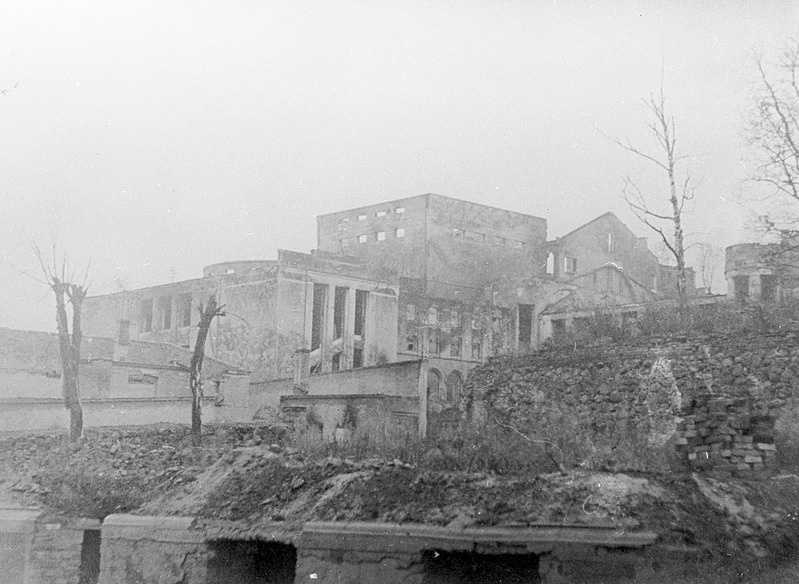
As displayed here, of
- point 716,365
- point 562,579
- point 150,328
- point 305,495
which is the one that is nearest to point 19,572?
point 305,495

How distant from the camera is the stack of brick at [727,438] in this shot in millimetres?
7152

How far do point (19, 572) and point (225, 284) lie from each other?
55.2ft

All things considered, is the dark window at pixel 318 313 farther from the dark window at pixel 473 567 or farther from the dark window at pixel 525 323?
the dark window at pixel 473 567

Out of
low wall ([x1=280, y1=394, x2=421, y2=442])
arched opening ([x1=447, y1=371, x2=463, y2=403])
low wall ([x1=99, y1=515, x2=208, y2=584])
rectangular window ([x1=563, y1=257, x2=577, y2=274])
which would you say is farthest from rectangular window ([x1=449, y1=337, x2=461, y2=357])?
→ low wall ([x1=99, y1=515, x2=208, y2=584])

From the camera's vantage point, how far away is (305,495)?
783cm

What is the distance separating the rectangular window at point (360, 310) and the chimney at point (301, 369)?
9.17 ft

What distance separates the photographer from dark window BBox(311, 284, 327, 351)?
84.8ft

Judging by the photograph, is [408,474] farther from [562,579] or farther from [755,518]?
[755,518]

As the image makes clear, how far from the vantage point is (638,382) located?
1385cm

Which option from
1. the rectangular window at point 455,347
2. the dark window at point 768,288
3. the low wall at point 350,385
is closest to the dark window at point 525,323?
the rectangular window at point 455,347

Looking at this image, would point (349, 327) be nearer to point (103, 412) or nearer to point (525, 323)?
point (525, 323)

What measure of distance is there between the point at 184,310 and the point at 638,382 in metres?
17.3

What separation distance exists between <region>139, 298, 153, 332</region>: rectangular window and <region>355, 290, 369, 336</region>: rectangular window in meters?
7.04

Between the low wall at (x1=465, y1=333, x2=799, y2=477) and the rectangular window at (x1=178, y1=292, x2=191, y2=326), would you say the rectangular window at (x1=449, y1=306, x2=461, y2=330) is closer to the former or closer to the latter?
the rectangular window at (x1=178, y1=292, x2=191, y2=326)
